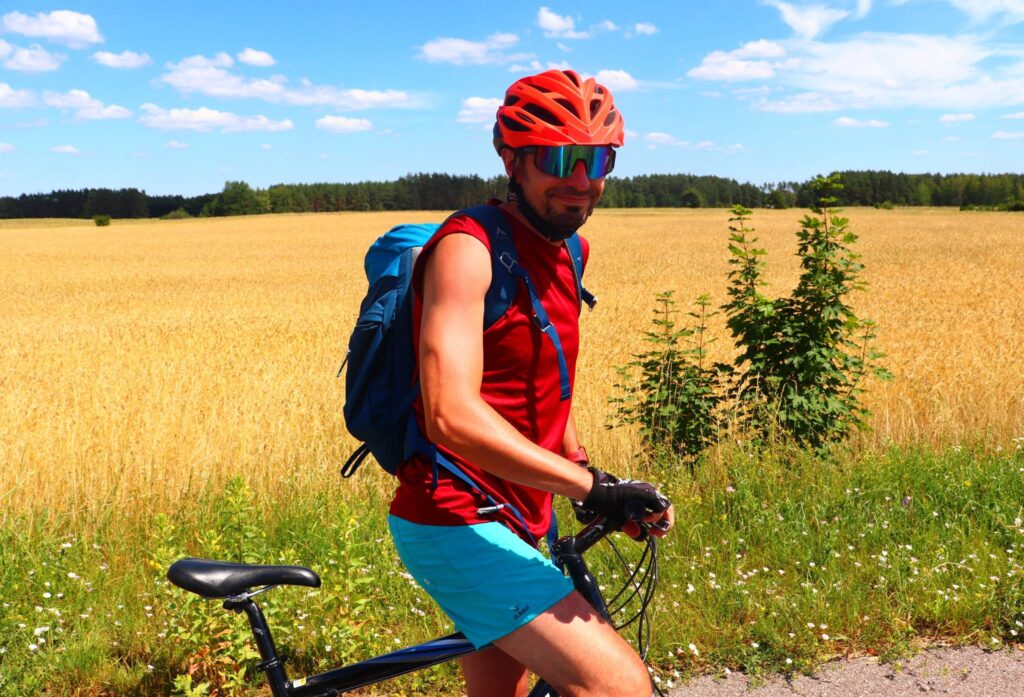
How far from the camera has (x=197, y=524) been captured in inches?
189

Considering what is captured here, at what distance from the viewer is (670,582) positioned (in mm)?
4176

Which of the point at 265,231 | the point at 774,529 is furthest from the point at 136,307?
the point at 265,231

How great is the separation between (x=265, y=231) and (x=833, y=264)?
62.5 m

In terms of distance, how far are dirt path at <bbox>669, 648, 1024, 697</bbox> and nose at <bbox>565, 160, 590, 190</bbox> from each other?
224 centimetres

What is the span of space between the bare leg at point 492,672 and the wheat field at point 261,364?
345 cm

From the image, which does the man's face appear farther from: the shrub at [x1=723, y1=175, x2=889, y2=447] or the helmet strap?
the shrub at [x1=723, y1=175, x2=889, y2=447]

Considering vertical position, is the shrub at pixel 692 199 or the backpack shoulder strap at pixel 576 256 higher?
the shrub at pixel 692 199

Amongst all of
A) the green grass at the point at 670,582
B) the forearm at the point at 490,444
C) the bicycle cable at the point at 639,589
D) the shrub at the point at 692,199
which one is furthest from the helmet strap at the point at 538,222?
the shrub at the point at 692,199

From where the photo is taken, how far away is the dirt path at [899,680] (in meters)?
3.39

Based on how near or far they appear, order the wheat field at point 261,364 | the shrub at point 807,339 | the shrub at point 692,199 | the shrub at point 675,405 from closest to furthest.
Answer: the wheat field at point 261,364 → the shrub at point 807,339 → the shrub at point 675,405 → the shrub at point 692,199

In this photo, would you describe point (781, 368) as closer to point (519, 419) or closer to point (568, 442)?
point (568, 442)

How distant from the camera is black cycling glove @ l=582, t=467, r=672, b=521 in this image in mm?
1801

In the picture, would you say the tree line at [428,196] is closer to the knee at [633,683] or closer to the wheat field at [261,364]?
the wheat field at [261,364]

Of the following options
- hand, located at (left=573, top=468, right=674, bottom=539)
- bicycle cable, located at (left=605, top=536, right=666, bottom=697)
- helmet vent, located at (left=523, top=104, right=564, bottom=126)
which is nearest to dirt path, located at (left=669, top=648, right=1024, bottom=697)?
bicycle cable, located at (left=605, top=536, right=666, bottom=697)
